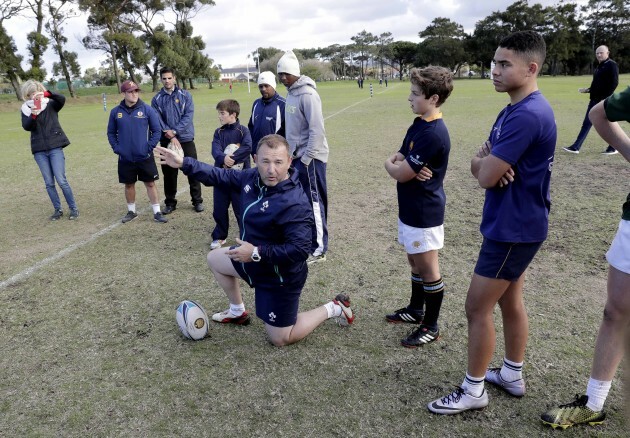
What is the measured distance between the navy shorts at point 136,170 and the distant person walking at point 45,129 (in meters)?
1.09

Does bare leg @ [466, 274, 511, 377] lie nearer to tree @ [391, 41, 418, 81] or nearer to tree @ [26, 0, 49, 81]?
tree @ [26, 0, 49, 81]

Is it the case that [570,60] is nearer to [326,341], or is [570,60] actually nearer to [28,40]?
[28,40]

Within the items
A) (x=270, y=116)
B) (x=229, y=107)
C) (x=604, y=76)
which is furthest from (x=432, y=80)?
(x=604, y=76)

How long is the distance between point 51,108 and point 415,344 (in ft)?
22.3

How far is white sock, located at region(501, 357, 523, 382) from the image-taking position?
3062 millimetres

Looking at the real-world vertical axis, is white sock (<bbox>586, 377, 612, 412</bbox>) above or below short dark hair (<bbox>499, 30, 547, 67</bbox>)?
below

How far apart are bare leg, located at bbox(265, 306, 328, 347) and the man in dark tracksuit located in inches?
173

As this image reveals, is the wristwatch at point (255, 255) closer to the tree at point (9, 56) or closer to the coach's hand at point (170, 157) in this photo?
the coach's hand at point (170, 157)

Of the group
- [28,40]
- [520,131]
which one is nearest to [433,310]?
[520,131]

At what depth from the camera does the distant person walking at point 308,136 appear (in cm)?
536

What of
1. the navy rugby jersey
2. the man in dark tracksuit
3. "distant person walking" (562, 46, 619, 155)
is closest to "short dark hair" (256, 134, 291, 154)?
the navy rugby jersey

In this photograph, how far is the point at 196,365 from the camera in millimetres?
3586

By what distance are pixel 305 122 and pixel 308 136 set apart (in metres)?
0.19

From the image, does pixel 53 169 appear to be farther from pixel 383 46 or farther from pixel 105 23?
pixel 383 46
